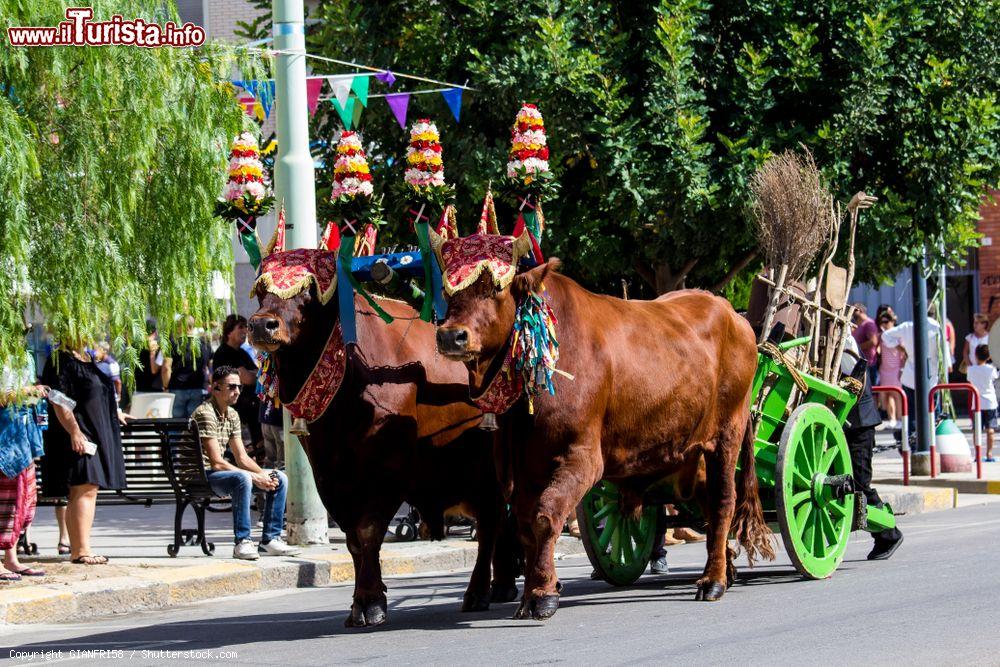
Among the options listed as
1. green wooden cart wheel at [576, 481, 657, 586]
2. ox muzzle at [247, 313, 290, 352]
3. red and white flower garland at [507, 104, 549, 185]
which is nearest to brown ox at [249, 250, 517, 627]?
ox muzzle at [247, 313, 290, 352]

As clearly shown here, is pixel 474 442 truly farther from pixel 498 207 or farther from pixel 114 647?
pixel 498 207

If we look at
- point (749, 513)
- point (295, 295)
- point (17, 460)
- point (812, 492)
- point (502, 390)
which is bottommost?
point (749, 513)

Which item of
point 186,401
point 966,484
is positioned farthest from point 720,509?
point 186,401

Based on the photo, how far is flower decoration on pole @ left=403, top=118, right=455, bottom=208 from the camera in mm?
8508

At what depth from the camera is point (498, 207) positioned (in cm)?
1644

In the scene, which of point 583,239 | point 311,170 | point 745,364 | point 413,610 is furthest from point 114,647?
point 583,239

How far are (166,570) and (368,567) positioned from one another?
3.15m

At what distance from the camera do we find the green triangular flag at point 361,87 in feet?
47.6

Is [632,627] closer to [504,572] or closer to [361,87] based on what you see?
[504,572]

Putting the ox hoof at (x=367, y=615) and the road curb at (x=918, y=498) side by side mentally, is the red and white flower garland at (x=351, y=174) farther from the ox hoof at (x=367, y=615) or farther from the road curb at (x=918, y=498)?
the road curb at (x=918, y=498)

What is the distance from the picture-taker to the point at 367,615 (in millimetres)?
8547

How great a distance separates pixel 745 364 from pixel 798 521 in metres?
1.06

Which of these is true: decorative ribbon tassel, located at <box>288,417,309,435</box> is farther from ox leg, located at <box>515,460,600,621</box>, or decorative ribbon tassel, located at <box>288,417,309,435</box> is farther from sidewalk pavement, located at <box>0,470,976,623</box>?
sidewalk pavement, located at <box>0,470,976,623</box>

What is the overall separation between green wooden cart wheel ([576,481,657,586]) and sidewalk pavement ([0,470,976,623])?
8.07 feet
